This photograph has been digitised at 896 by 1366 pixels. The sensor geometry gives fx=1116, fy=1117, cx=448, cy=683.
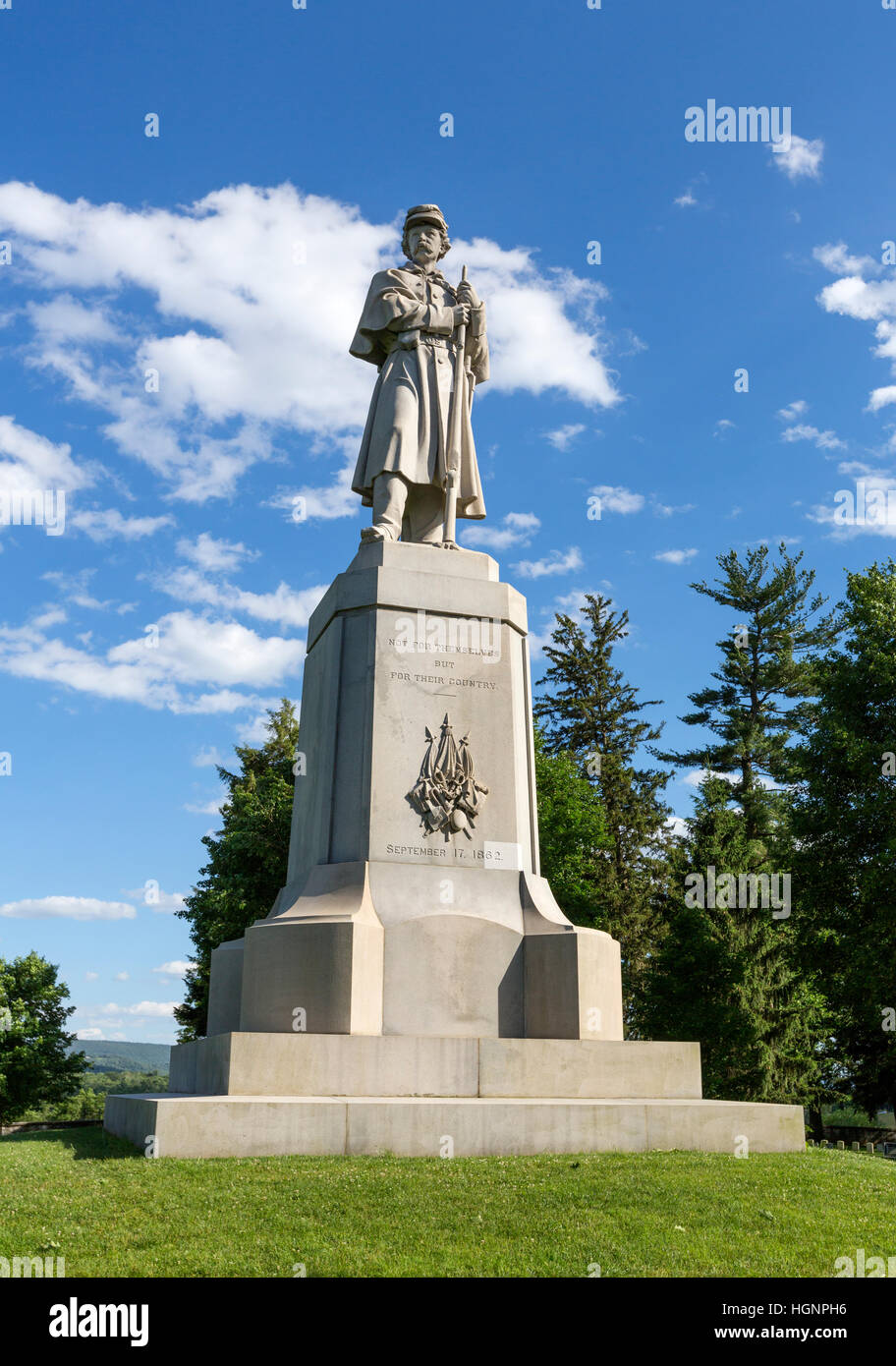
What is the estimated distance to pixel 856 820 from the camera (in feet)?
78.0

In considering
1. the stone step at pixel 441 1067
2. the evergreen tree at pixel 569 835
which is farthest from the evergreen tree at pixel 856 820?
the stone step at pixel 441 1067

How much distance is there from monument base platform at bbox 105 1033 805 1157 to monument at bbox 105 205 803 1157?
2 centimetres

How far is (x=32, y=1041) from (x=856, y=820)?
33.5 metres

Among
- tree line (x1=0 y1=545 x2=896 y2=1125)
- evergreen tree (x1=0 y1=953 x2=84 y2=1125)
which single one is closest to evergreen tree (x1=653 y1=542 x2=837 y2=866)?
tree line (x1=0 y1=545 x2=896 y2=1125)

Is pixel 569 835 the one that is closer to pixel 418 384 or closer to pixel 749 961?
pixel 749 961

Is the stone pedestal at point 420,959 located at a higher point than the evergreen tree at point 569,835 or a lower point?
lower

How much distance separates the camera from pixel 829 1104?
3562 cm

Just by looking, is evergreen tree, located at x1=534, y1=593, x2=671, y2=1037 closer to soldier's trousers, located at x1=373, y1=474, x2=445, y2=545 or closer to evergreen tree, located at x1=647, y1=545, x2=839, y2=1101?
evergreen tree, located at x1=647, y1=545, x2=839, y2=1101

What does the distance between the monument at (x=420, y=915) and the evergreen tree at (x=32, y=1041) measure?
33.1m

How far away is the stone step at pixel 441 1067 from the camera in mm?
9242

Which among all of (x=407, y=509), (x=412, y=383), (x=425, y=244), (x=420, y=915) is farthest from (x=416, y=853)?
(x=425, y=244)

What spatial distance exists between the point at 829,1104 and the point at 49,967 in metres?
30.5

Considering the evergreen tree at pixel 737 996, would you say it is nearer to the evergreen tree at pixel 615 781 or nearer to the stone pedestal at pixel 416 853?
the evergreen tree at pixel 615 781
